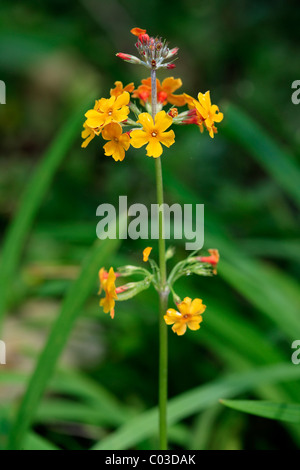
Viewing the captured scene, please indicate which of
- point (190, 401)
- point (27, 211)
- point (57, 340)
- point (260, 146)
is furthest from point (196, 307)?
point (260, 146)

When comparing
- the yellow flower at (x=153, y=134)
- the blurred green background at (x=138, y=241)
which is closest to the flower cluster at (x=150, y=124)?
the yellow flower at (x=153, y=134)

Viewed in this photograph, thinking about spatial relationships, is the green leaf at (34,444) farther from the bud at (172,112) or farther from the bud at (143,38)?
the bud at (143,38)

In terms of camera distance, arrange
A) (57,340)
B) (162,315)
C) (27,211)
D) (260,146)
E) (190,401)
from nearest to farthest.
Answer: (162,315)
(57,340)
(190,401)
(27,211)
(260,146)

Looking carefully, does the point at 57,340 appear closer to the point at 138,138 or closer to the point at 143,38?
the point at 138,138

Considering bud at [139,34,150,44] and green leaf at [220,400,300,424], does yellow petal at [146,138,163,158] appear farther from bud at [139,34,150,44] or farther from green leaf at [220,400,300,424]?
green leaf at [220,400,300,424]
